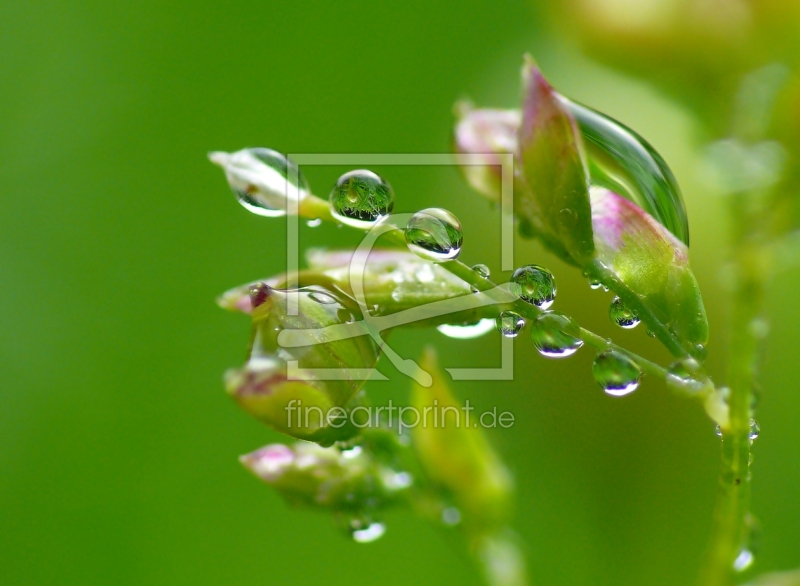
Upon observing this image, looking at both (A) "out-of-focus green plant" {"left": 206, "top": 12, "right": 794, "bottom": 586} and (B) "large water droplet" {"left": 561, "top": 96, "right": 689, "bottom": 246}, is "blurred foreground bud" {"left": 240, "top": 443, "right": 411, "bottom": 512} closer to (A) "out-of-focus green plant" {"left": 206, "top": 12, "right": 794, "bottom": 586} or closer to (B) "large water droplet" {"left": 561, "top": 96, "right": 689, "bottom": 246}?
(A) "out-of-focus green plant" {"left": 206, "top": 12, "right": 794, "bottom": 586}

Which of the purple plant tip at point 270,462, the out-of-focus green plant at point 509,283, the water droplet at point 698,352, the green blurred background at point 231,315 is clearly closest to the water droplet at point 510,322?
the out-of-focus green plant at point 509,283

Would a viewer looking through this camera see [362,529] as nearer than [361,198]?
No

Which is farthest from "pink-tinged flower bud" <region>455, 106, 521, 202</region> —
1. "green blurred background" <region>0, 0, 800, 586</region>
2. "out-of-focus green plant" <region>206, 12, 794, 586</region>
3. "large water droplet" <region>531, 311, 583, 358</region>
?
"green blurred background" <region>0, 0, 800, 586</region>

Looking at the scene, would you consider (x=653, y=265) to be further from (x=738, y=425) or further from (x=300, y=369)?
(x=300, y=369)

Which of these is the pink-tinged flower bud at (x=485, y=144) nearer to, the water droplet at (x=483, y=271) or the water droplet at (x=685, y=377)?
the water droplet at (x=483, y=271)

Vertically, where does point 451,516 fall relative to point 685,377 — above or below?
below

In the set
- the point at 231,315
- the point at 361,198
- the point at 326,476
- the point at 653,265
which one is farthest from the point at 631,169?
the point at 231,315

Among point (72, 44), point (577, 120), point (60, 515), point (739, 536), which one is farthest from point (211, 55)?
point (739, 536)
